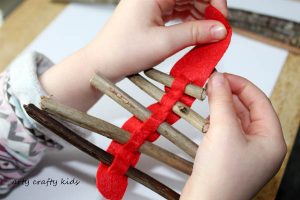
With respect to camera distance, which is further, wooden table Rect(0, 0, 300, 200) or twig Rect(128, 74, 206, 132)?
wooden table Rect(0, 0, 300, 200)

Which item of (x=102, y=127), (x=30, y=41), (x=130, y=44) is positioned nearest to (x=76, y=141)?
(x=102, y=127)

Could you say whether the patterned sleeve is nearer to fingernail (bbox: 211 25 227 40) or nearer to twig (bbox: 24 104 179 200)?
twig (bbox: 24 104 179 200)

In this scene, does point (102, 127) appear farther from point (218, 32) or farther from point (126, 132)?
point (218, 32)

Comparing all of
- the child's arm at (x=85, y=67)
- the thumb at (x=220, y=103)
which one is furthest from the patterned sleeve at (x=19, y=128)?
the thumb at (x=220, y=103)

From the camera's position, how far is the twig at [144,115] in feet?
1.31

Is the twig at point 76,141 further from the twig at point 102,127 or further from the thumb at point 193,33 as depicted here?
the thumb at point 193,33

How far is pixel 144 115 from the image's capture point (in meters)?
0.41

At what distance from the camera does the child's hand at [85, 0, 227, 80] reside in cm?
45

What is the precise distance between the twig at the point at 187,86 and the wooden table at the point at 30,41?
168mm

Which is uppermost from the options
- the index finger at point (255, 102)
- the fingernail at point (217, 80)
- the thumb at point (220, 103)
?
the fingernail at point (217, 80)

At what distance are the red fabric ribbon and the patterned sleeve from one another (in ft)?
0.40

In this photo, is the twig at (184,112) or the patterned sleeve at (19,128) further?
the patterned sleeve at (19,128)

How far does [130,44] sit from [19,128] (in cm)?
18

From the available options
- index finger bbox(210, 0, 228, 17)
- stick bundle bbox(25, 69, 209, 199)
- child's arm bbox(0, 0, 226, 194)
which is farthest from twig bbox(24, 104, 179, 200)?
index finger bbox(210, 0, 228, 17)
